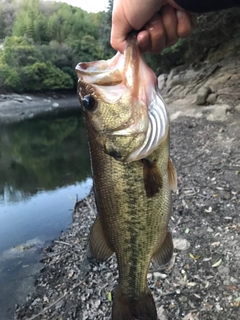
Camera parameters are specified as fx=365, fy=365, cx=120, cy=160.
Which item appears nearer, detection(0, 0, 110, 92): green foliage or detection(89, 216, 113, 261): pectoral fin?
detection(89, 216, 113, 261): pectoral fin

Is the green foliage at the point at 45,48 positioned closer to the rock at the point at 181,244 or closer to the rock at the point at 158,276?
the rock at the point at 181,244

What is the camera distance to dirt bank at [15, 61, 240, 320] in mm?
3812

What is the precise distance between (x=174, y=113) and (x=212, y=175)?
668cm

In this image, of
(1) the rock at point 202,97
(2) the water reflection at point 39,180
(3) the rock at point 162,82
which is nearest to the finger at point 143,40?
(2) the water reflection at point 39,180

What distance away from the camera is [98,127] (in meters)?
1.91

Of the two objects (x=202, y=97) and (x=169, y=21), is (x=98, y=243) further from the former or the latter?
(x=202, y=97)

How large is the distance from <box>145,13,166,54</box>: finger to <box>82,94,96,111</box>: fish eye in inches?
15.3

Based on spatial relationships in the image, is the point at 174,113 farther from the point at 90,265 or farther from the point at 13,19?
the point at 13,19

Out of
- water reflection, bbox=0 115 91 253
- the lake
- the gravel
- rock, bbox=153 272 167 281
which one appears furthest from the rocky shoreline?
Answer: rock, bbox=153 272 167 281

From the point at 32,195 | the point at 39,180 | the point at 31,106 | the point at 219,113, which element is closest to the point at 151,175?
the point at 219,113

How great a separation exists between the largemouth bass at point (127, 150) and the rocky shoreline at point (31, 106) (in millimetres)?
28616

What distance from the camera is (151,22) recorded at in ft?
5.95

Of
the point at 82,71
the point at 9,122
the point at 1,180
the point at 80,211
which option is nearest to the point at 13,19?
the point at 9,122

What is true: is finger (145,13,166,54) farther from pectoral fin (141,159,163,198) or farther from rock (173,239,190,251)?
rock (173,239,190,251)
